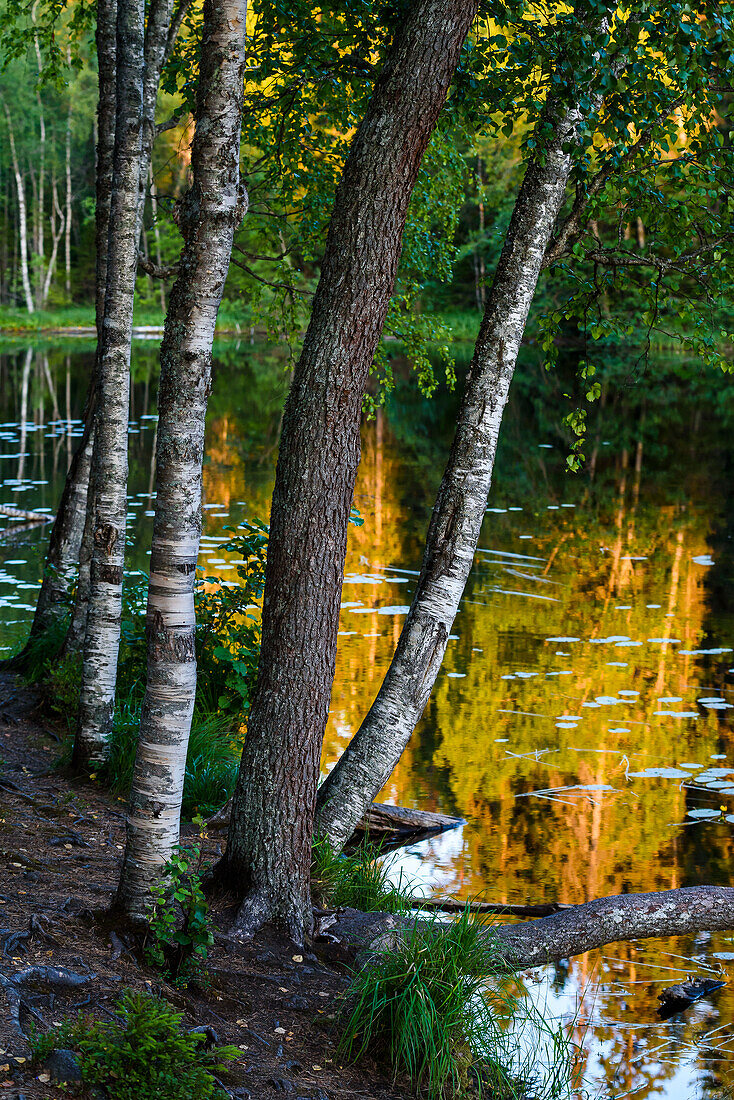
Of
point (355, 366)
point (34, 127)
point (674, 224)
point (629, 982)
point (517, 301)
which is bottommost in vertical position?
point (629, 982)

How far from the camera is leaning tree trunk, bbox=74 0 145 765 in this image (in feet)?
20.2

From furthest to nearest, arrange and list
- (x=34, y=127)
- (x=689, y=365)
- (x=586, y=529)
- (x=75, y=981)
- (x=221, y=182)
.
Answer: (x=34, y=127), (x=689, y=365), (x=586, y=529), (x=221, y=182), (x=75, y=981)

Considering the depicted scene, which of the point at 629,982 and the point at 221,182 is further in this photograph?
the point at 629,982

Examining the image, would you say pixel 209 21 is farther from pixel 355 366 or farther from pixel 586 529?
pixel 586 529

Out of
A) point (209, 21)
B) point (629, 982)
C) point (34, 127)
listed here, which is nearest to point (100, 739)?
point (629, 982)

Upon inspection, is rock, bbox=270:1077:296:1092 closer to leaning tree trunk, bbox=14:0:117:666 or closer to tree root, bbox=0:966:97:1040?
tree root, bbox=0:966:97:1040

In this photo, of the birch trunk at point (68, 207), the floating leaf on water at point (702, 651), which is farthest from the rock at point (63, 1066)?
the birch trunk at point (68, 207)

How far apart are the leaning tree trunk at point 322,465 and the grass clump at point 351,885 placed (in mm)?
441

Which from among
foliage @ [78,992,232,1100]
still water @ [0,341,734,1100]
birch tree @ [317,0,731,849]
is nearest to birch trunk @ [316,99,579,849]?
birch tree @ [317,0,731,849]

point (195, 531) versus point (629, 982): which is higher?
point (195, 531)

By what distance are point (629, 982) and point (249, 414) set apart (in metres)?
23.9

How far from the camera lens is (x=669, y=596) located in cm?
1280

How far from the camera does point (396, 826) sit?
6.87 metres

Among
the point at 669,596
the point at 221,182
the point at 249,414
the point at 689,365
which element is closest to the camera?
the point at 221,182
